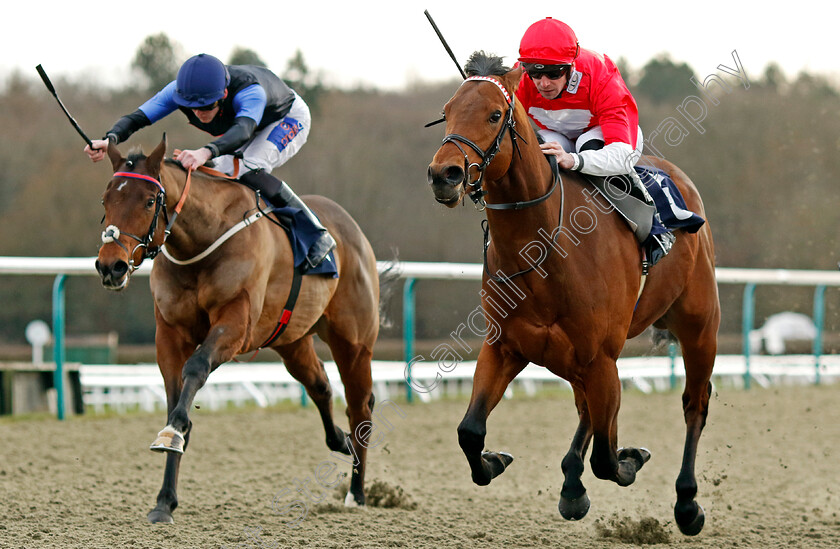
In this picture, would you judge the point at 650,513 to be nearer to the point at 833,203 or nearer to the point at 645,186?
the point at 645,186

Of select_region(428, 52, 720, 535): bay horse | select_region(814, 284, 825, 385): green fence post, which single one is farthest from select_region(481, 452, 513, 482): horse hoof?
select_region(814, 284, 825, 385): green fence post

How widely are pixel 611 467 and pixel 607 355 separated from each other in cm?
46

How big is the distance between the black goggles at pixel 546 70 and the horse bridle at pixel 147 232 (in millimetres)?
1605

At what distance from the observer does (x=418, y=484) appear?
5906 mm

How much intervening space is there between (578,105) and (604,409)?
1.27m

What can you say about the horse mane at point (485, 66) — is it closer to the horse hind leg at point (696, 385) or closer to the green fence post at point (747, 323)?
the horse hind leg at point (696, 385)

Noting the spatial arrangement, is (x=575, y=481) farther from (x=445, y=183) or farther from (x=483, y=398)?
(x=445, y=183)

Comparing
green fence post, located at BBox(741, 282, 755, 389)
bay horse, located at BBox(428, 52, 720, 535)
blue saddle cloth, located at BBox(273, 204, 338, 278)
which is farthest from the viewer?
green fence post, located at BBox(741, 282, 755, 389)

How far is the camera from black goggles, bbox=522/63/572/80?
3.93 metres

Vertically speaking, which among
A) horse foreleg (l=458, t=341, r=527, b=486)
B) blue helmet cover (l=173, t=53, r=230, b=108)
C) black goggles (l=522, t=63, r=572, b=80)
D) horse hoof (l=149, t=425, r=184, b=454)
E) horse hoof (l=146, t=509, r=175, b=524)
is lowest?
horse hoof (l=146, t=509, r=175, b=524)

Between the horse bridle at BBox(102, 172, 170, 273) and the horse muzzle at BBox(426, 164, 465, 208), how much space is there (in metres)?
1.52

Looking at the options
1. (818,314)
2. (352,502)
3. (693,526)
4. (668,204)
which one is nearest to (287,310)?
(352,502)

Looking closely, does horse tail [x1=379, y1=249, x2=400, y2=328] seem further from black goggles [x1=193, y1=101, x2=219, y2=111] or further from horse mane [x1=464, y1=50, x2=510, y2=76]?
horse mane [x1=464, y1=50, x2=510, y2=76]

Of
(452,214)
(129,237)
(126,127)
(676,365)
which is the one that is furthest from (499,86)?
(452,214)
